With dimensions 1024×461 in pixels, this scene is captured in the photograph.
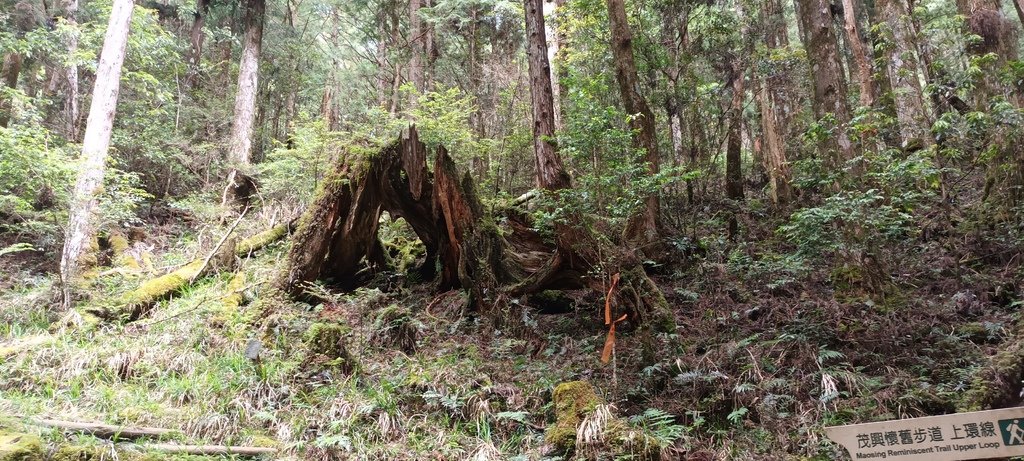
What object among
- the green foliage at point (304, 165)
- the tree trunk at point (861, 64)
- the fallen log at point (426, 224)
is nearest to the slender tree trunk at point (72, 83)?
the green foliage at point (304, 165)

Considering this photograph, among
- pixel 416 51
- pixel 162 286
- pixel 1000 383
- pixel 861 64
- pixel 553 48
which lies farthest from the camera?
pixel 416 51

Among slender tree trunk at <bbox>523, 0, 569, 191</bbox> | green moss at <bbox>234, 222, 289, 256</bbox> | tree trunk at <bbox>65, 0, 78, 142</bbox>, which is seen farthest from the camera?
tree trunk at <bbox>65, 0, 78, 142</bbox>

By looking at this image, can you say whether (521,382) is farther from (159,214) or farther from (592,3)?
(159,214)

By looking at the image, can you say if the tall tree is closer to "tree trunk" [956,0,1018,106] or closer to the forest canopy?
the forest canopy

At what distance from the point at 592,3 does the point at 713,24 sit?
8.83ft

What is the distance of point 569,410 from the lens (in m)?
5.21

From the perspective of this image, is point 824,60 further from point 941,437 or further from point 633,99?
point 941,437

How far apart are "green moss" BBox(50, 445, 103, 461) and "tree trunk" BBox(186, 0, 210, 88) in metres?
15.9

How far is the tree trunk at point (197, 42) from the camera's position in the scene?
17.3m

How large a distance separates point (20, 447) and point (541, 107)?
7194 millimetres

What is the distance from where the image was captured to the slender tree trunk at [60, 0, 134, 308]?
985 cm

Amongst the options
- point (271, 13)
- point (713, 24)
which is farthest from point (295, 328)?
point (271, 13)

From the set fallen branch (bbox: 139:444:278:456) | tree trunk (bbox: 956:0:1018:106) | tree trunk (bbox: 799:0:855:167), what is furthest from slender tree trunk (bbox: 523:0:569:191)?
tree trunk (bbox: 956:0:1018:106)

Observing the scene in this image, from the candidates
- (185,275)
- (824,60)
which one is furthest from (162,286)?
(824,60)
